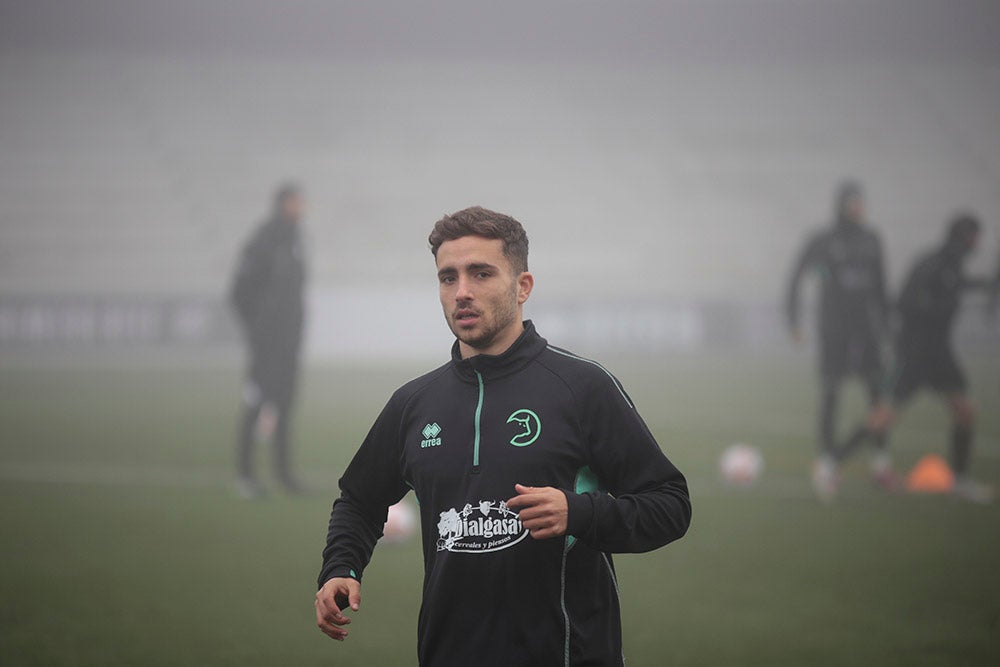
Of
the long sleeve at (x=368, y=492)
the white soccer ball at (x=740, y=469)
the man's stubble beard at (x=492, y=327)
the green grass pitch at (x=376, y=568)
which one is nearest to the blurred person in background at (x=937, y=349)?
the green grass pitch at (x=376, y=568)

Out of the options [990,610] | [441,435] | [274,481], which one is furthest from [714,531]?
[441,435]

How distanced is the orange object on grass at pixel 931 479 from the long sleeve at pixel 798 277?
1.53 metres

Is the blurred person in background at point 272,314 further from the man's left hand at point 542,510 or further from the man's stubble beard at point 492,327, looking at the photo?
the man's left hand at point 542,510

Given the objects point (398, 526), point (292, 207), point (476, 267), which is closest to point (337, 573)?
point (476, 267)

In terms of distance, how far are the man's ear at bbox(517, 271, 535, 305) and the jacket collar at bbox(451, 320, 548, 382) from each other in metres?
0.08

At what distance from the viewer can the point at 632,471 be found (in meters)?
2.82

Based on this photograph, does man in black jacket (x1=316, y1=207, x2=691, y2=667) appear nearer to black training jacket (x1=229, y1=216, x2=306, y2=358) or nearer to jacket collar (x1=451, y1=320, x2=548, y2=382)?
jacket collar (x1=451, y1=320, x2=548, y2=382)

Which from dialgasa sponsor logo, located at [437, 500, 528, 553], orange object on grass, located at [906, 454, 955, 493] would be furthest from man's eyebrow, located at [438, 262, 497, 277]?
orange object on grass, located at [906, 454, 955, 493]

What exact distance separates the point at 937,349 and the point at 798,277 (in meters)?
1.14

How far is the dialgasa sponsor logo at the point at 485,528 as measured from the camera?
9.05 ft

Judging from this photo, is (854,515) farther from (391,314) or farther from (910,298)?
(391,314)

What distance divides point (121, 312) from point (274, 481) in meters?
19.2

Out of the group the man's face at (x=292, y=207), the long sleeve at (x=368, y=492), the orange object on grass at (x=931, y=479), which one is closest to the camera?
the long sleeve at (x=368, y=492)

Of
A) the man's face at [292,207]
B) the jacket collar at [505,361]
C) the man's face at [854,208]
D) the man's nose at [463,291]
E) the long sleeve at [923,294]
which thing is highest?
the man's face at [292,207]
